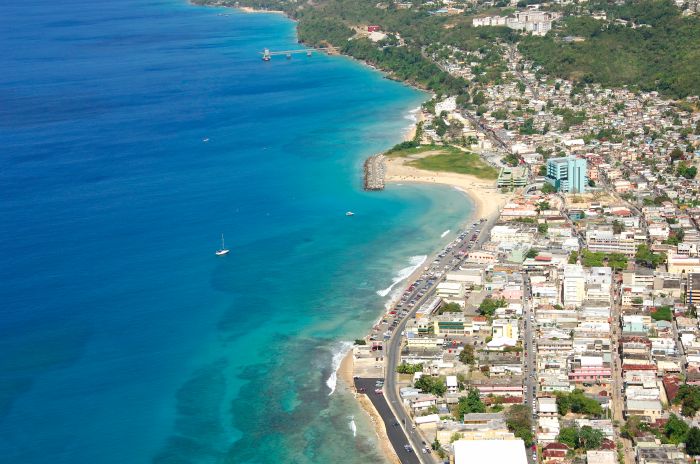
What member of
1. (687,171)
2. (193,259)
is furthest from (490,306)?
(687,171)

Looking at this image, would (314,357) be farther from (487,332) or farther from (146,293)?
(146,293)

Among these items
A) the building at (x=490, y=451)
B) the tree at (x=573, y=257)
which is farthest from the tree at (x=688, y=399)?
the tree at (x=573, y=257)

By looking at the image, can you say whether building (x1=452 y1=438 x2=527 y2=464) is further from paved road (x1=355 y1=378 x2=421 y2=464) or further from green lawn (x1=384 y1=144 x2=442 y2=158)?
green lawn (x1=384 y1=144 x2=442 y2=158)

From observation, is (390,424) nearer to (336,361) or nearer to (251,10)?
(336,361)

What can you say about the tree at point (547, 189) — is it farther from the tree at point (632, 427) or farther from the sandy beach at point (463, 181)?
the tree at point (632, 427)

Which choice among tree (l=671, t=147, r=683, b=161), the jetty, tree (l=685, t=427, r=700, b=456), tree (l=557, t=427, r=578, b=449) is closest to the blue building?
tree (l=671, t=147, r=683, b=161)
